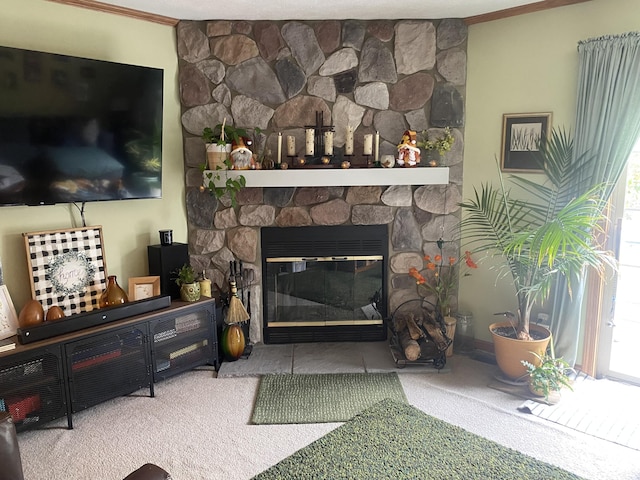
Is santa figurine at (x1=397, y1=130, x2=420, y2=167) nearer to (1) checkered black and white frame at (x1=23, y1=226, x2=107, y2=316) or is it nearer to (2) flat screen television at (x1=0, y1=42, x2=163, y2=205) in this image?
(2) flat screen television at (x1=0, y1=42, x2=163, y2=205)

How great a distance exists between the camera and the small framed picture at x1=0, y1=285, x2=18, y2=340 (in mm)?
2902

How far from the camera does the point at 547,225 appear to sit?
121 inches

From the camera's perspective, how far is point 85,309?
3.31 metres

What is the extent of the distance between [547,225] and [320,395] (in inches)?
68.5

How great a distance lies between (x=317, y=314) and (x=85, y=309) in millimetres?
1711

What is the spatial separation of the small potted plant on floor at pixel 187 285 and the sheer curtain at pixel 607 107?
2.50 m

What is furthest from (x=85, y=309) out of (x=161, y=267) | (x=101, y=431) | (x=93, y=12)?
(x=93, y=12)

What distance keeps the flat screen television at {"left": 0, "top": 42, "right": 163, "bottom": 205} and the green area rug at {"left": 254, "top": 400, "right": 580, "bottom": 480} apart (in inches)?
78.7

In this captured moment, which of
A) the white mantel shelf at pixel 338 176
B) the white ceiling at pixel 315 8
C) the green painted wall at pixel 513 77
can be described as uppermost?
the white ceiling at pixel 315 8

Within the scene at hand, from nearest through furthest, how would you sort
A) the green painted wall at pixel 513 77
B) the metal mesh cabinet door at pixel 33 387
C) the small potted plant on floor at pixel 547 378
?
the metal mesh cabinet door at pixel 33 387
the small potted plant on floor at pixel 547 378
the green painted wall at pixel 513 77

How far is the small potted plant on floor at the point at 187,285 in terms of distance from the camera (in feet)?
11.7

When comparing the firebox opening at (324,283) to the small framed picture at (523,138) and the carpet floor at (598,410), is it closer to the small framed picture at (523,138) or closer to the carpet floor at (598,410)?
the small framed picture at (523,138)

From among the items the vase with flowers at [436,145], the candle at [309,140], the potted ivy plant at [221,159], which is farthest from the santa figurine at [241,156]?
the vase with flowers at [436,145]

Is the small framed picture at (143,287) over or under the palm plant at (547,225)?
under
